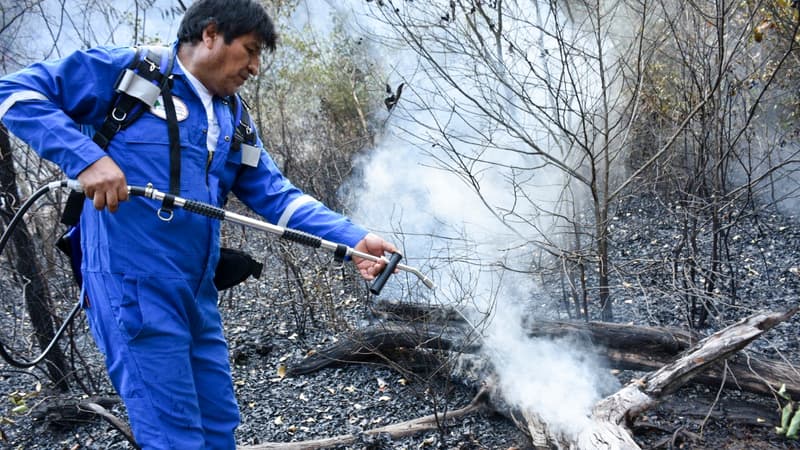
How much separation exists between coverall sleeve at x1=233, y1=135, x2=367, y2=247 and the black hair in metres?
0.52

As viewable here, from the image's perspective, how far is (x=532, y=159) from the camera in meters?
6.54

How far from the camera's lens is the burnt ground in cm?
407

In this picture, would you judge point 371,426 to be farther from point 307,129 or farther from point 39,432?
point 307,129

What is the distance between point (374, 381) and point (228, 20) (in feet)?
10.3

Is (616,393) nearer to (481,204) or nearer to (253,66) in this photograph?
(253,66)

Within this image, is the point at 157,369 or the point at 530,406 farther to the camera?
the point at 530,406

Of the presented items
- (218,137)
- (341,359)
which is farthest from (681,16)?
(218,137)

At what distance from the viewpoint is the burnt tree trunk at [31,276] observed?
480 cm

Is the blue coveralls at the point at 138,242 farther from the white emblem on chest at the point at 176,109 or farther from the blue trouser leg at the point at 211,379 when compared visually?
the blue trouser leg at the point at 211,379

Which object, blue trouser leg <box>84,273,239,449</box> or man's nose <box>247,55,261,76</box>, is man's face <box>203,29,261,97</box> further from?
blue trouser leg <box>84,273,239,449</box>

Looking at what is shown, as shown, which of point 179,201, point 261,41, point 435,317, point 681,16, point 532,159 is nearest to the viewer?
point 179,201

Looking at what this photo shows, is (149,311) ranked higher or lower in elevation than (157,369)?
higher

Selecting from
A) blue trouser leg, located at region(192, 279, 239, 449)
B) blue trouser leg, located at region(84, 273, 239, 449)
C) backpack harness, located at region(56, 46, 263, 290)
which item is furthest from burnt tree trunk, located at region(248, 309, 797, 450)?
backpack harness, located at region(56, 46, 263, 290)

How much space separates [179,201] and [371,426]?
2.55 m
